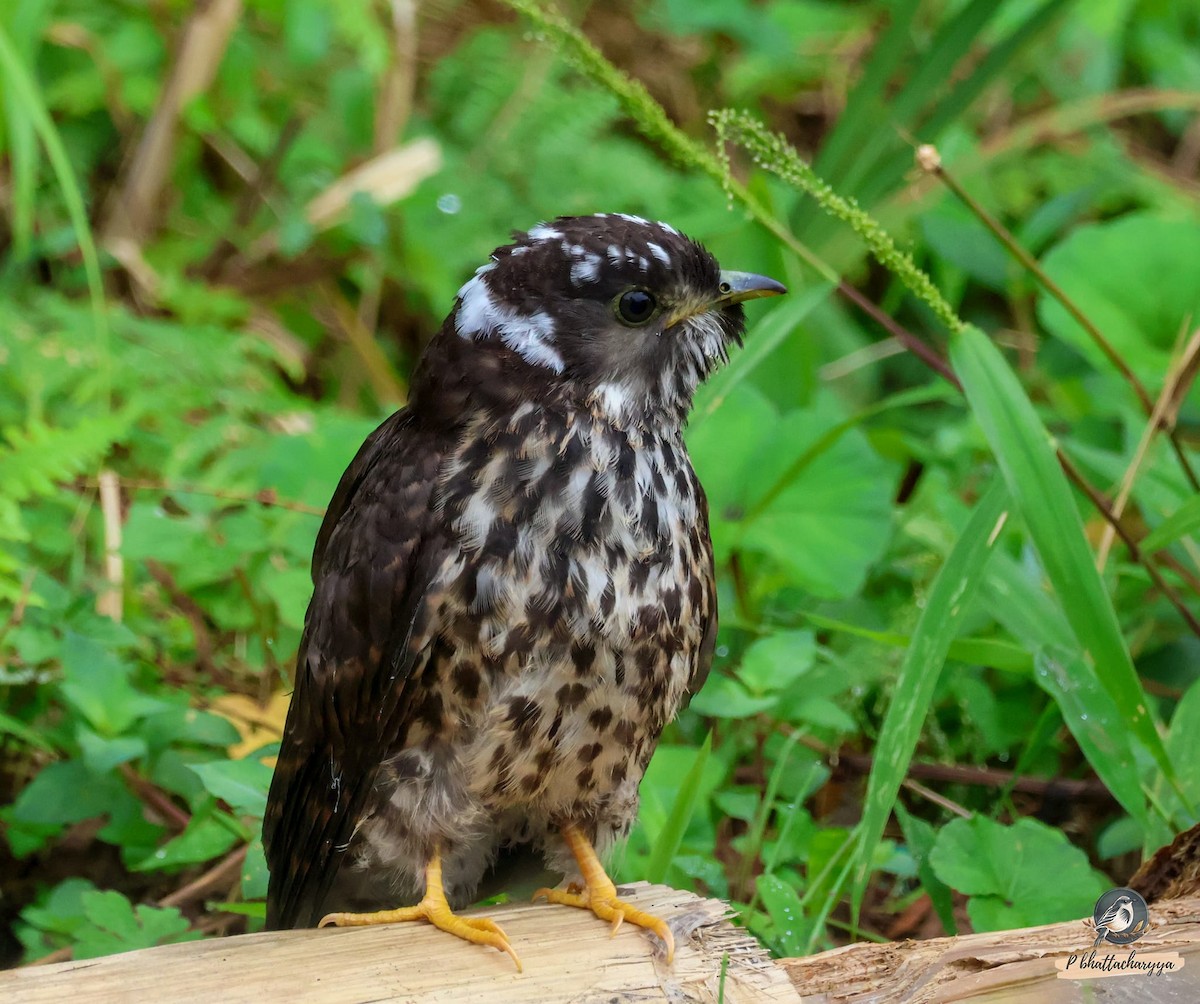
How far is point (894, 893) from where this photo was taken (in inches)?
126

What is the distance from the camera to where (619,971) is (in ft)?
7.40

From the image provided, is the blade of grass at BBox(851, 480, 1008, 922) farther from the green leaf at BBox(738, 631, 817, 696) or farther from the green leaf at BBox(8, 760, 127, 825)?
the green leaf at BBox(8, 760, 127, 825)

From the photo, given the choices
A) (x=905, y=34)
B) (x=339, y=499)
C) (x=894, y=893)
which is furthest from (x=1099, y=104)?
(x=339, y=499)

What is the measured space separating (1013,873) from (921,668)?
47 cm

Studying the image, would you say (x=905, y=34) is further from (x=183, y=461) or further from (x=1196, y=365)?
(x=183, y=461)

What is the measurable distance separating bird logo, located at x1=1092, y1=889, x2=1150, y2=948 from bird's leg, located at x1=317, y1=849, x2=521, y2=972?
900 mm

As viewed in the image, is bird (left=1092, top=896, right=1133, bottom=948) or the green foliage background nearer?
bird (left=1092, top=896, right=1133, bottom=948)

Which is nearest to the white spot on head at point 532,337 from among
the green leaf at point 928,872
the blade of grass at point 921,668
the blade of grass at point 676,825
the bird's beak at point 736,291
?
the bird's beak at point 736,291

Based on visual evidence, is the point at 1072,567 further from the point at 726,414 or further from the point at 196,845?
the point at 196,845

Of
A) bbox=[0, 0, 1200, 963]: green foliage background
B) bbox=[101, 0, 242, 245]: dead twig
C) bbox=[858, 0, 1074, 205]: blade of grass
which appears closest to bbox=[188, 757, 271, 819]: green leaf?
bbox=[0, 0, 1200, 963]: green foliage background

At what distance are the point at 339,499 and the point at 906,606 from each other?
5.04ft

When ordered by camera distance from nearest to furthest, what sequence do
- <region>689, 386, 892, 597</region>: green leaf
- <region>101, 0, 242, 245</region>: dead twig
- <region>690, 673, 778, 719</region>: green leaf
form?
<region>690, 673, 778, 719</region>: green leaf, <region>689, 386, 892, 597</region>: green leaf, <region>101, 0, 242, 245</region>: dead twig

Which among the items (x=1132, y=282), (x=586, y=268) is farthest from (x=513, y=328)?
(x=1132, y=282)

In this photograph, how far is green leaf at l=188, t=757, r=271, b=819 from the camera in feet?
9.02
